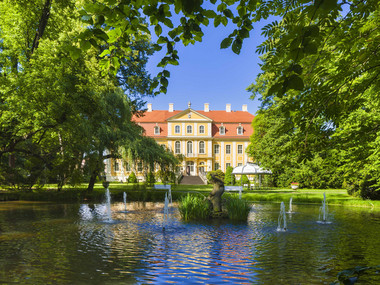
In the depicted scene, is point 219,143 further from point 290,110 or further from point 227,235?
point 290,110

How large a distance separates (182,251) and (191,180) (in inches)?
1432

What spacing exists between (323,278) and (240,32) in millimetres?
4096

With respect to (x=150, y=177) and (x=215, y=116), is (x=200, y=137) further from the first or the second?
(x=150, y=177)

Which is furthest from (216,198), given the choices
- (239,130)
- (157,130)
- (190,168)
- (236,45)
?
(239,130)

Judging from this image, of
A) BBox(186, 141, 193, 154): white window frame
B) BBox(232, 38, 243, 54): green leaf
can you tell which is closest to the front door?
BBox(186, 141, 193, 154): white window frame

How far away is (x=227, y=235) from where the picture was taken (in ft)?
28.4

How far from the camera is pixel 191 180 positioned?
4312 centimetres

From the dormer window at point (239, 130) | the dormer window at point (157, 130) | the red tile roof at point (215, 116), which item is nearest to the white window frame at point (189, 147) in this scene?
the dormer window at point (157, 130)

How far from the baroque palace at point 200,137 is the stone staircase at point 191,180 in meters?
3.17

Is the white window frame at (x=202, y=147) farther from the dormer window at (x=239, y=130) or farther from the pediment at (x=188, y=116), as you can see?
the dormer window at (x=239, y=130)

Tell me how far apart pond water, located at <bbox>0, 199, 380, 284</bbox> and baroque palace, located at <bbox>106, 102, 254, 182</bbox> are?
38.1m

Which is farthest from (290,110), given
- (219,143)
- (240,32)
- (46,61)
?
(219,143)

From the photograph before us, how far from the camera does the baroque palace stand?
161 feet

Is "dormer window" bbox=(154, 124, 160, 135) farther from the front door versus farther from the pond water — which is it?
the pond water
